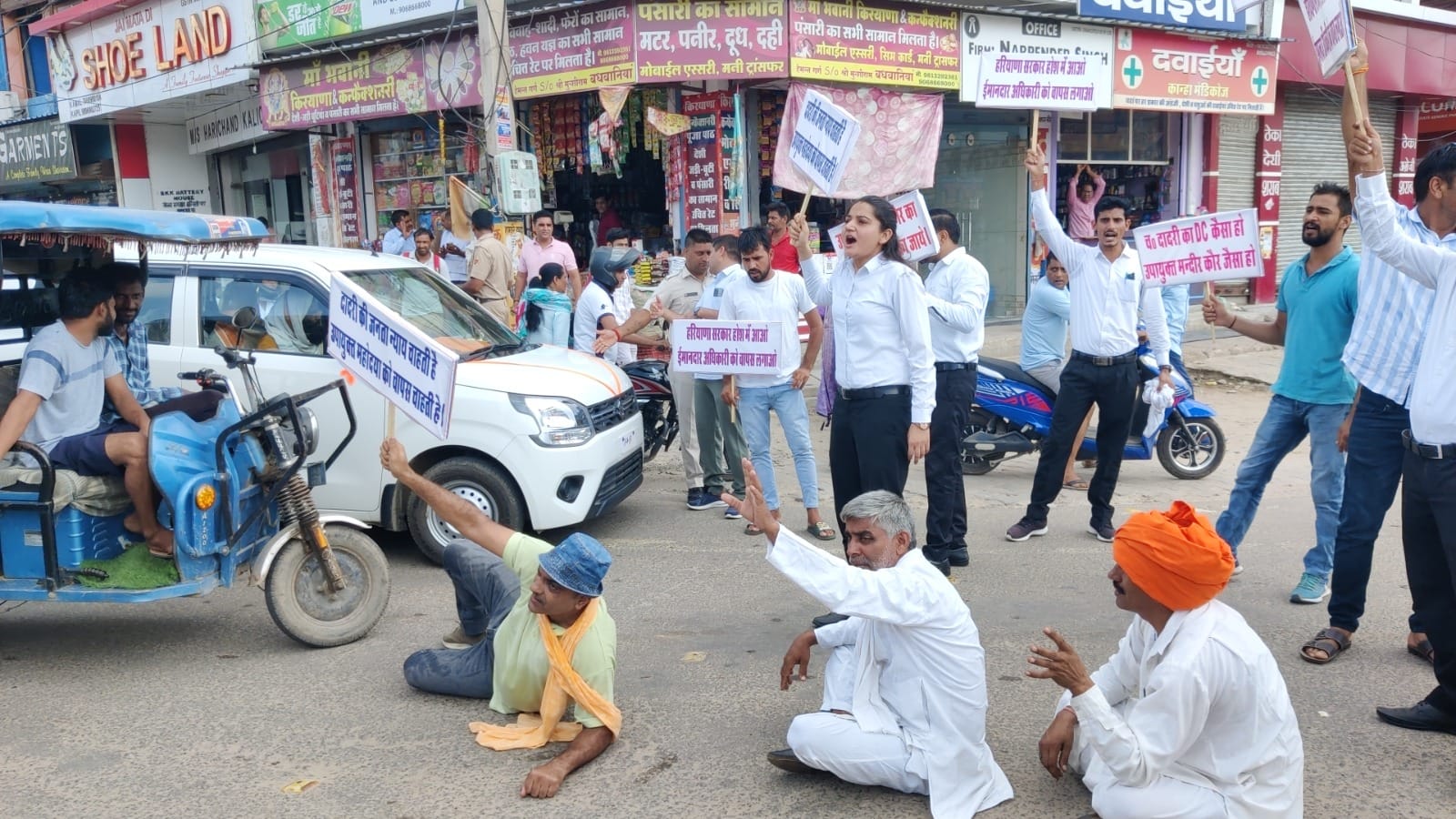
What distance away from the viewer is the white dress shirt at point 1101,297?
6137 millimetres

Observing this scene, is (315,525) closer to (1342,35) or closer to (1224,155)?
(1342,35)

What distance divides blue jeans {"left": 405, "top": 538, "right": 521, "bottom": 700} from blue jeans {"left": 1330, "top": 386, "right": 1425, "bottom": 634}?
11.1 ft

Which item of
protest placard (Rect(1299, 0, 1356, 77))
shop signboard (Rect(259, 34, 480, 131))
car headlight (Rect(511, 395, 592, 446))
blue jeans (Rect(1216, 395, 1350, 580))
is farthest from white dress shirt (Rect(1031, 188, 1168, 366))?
shop signboard (Rect(259, 34, 480, 131))

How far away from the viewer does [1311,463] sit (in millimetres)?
5266

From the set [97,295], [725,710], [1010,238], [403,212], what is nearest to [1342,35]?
[725,710]

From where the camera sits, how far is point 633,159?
510 inches

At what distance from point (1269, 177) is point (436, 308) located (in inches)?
561

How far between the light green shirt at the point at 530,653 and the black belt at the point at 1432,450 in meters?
2.84

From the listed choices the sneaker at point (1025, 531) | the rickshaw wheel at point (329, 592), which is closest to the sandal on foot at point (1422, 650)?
the sneaker at point (1025, 531)

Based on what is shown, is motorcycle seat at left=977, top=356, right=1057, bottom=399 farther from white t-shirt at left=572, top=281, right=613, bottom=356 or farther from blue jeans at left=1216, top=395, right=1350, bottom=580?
white t-shirt at left=572, top=281, right=613, bottom=356

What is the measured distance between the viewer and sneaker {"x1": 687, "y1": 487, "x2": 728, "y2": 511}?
24.5ft

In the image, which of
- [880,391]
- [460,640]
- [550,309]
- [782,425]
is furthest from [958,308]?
[550,309]

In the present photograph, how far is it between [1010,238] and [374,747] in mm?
12412

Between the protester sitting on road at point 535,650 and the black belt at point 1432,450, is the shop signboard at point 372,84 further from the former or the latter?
the black belt at point 1432,450
